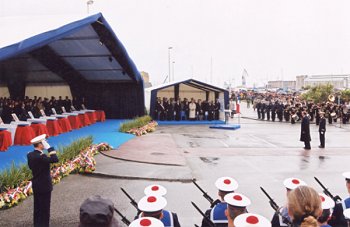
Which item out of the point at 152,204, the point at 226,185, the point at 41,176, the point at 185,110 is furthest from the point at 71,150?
the point at 185,110

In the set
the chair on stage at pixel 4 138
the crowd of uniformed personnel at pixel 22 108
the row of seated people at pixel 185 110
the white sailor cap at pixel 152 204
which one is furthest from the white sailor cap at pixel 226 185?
the row of seated people at pixel 185 110

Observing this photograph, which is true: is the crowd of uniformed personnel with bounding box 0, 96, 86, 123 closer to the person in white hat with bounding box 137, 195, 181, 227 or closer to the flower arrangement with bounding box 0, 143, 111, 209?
the flower arrangement with bounding box 0, 143, 111, 209

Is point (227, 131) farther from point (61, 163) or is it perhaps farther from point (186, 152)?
point (61, 163)

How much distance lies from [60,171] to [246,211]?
7.17 meters

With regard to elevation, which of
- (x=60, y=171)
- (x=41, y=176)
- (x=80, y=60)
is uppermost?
(x=80, y=60)

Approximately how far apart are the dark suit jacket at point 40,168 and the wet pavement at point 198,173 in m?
0.93

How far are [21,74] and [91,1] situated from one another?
9184 millimetres

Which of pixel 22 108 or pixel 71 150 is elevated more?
pixel 22 108

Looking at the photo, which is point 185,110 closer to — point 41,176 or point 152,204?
point 41,176

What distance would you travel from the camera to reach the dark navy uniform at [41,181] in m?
6.21

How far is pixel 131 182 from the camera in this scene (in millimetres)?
9844

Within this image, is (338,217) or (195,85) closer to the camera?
(338,217)

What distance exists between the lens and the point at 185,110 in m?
27.8

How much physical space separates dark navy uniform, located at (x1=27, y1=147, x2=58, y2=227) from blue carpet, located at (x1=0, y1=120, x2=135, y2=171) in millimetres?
4629
